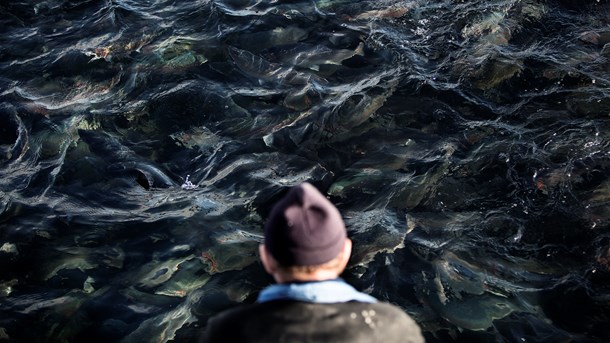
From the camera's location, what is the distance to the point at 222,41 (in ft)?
24.4

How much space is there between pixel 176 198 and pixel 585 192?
3.50 m

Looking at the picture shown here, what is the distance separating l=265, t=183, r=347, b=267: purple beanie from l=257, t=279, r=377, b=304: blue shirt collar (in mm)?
86

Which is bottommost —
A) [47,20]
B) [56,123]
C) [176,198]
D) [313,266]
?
[176,198]

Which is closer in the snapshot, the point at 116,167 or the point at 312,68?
the point at 116,167

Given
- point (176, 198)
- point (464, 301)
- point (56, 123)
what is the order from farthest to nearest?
point (56, 123) < point (176, 198) < point (464, 301)

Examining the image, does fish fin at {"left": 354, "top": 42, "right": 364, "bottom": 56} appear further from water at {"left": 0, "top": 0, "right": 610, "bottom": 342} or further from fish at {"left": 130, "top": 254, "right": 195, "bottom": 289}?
fish at {"left": 130, "top": 254, "right": 195, "bottom": 289}

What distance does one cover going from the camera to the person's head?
7.46ft

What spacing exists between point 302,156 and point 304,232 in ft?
12.0

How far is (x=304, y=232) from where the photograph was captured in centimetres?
227

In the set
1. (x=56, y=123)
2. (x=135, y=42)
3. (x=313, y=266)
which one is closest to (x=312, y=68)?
(x=135, y=42)

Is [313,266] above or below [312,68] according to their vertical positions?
above

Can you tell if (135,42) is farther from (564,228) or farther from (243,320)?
(243,320)

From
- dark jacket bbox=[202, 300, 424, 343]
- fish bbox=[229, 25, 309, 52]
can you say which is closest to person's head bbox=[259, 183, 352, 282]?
dark jacket bbox=[202, 300, 424, 343]

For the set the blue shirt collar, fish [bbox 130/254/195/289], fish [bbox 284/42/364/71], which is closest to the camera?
the blue shirt collar
